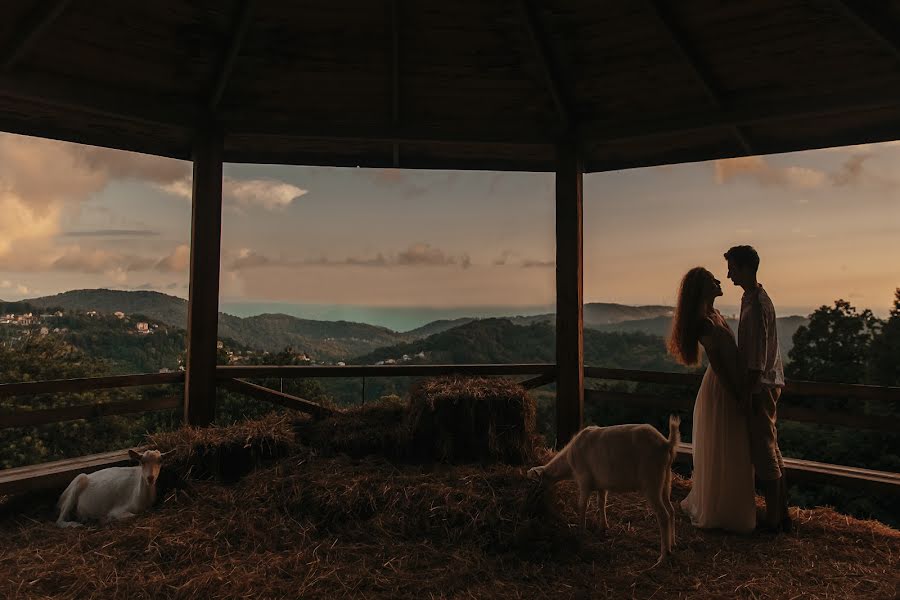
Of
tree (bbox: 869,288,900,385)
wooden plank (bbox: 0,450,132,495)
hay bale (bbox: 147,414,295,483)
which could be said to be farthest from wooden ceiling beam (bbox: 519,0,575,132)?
tree (bbox: 869,288,900,385)

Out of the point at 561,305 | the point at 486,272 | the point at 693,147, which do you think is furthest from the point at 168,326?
the point at 693,147

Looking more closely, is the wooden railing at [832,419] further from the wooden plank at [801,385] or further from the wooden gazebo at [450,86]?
the wooden gazebo at [450,86]

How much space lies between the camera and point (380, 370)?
550 cm

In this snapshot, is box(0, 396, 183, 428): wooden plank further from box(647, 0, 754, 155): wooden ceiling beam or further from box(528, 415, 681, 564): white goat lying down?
box(647, 0, 754, 155): wooden ceiling beam

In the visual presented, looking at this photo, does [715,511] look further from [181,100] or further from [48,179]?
[48,179]

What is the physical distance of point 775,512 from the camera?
3775mm

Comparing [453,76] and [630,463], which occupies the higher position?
[453,76]

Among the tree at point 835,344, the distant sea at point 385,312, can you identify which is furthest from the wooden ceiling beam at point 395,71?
the tree at point 835,344

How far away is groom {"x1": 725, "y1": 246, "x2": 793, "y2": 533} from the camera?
3.58 metres

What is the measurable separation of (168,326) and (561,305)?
1164 cm

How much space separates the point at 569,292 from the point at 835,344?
184 inches

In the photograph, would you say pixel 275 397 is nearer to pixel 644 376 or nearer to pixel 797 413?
pixel 644 376

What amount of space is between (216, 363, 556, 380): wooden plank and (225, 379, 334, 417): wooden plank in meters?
0.09

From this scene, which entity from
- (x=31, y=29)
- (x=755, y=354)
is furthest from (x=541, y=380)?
(x=31, y=29)
